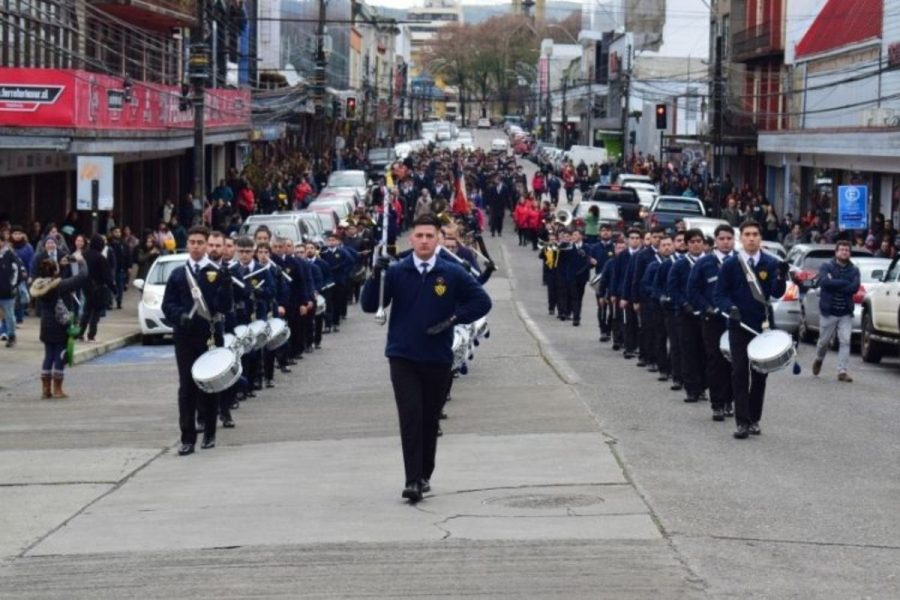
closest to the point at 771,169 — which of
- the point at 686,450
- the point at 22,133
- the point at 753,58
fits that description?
the point at 753,58

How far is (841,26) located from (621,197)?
950 cm

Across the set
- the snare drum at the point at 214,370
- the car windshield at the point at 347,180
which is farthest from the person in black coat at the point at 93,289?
the car windshield at the point at 347,180

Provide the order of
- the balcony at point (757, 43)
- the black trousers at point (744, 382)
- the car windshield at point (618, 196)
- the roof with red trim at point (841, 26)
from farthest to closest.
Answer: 1. the balcony at point (757, 43)
2. the car windshield at point (618, 196)
3. the roof with red trim at point (841, 26)
4. the black trousers at point (744, 382)

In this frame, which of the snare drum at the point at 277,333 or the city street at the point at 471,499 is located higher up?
the snare drum at the point at 277,333

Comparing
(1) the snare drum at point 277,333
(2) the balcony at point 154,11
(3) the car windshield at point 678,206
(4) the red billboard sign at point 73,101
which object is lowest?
(1) the snare drum at point 277,333

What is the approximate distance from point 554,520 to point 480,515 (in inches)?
20.6

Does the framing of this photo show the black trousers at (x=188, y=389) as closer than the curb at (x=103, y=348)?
Yes

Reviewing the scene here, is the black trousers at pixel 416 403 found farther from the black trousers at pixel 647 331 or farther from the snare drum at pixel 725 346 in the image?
the black trousers at pixel 647 331

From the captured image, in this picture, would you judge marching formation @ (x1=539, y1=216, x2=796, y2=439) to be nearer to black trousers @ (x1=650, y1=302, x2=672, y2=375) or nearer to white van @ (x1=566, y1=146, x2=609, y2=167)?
black trousers @ (x1=650, y1=302, x2=672, y2=375)

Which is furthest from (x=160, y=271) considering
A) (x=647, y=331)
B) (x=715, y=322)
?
(x=715, y=322)

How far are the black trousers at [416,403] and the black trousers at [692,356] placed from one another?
22.0 ft

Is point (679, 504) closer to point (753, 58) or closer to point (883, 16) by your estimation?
point (883, 16)

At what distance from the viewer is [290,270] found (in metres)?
22.8

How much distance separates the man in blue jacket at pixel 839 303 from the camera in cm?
2195
